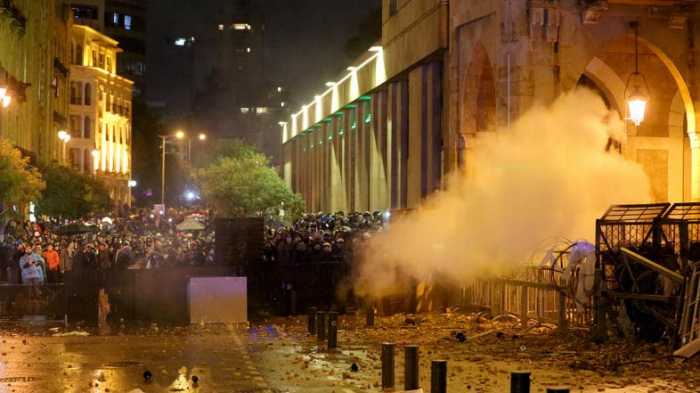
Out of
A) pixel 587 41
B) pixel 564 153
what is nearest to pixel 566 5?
pixel 587 41

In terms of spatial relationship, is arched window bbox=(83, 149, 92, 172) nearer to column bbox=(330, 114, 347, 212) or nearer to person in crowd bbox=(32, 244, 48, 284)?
column bbox=(330, 114, 347, 212)

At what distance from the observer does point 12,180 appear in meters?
36.2

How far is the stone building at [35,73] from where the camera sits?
4766 centimetres

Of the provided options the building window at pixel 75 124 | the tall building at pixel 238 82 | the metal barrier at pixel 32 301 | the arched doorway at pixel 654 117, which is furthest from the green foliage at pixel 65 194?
the tall building at pixel 238 82

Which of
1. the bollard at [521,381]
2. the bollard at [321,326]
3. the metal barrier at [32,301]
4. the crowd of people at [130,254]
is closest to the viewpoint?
the bollard at [521,381]

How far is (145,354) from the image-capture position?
1772cm

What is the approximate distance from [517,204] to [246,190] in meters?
42.9

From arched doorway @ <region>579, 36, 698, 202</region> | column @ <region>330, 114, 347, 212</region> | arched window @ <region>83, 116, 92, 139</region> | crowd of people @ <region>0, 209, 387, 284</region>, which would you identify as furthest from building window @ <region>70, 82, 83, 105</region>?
arched doorway @ <region>579, 36, 698, 202</region>

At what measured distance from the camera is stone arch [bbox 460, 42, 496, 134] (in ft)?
101

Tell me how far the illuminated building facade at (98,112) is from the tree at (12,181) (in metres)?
49.7

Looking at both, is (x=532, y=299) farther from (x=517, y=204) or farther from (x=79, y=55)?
(x=79, y=55)

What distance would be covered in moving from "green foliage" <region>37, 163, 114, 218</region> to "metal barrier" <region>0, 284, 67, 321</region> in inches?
1095

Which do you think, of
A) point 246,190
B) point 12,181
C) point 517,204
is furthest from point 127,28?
point 517,204

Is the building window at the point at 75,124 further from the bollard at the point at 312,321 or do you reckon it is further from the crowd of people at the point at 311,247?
the bollard at the point at 312,321
